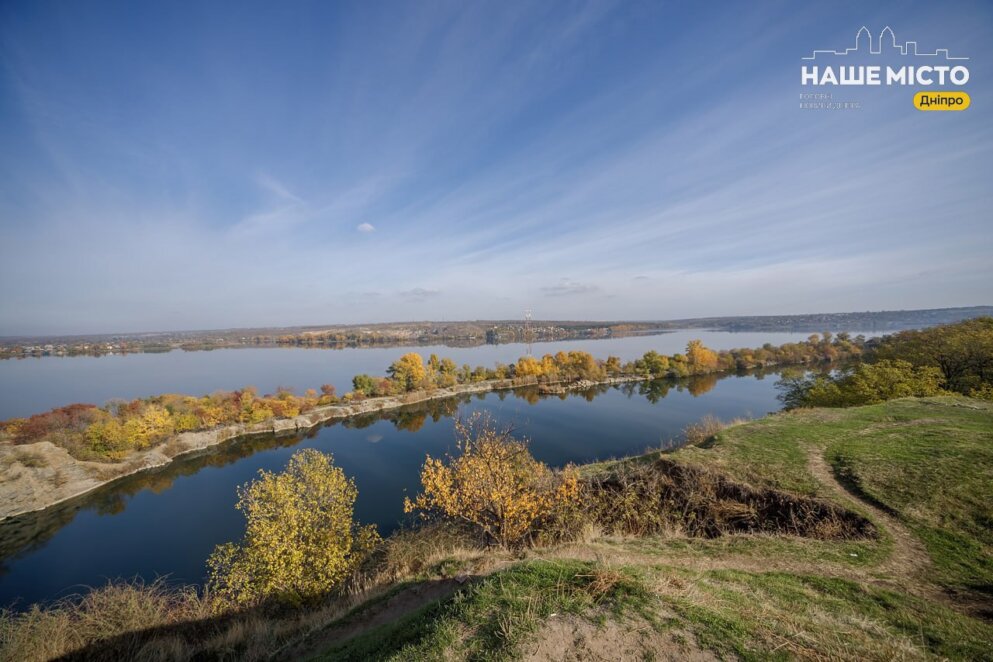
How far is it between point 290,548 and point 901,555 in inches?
639

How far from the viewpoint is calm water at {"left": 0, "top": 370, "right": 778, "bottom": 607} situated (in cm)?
2251

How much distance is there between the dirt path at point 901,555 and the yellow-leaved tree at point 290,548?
1472 cm

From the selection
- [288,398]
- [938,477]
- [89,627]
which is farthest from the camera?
[288,398]

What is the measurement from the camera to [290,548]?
40.4 feet

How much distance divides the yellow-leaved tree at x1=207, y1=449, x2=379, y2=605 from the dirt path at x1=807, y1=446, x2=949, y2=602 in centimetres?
1472

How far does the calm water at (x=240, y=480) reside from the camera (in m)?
22.5

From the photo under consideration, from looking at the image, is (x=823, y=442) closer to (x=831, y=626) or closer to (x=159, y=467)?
(x=831, y=626)

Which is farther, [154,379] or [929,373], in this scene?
[154,379]

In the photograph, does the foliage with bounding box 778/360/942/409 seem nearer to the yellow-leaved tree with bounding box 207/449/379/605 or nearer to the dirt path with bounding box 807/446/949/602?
the dirt path with bounding box 807/446/949/602

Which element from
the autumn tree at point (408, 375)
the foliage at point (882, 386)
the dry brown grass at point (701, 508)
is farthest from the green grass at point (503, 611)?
the autumn tree at point (408, 375)

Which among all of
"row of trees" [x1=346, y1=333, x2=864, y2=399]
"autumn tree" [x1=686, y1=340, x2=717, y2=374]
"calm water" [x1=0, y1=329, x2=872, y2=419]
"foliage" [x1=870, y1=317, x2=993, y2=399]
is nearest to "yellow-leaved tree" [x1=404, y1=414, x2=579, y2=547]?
"foliage" [x1=870, y1=317, x2=993, y2=399]

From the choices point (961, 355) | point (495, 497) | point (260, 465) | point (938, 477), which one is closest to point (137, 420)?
point (260, 465)

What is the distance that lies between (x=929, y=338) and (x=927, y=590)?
114ft

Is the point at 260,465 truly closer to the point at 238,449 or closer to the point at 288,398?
the point at 238,449
